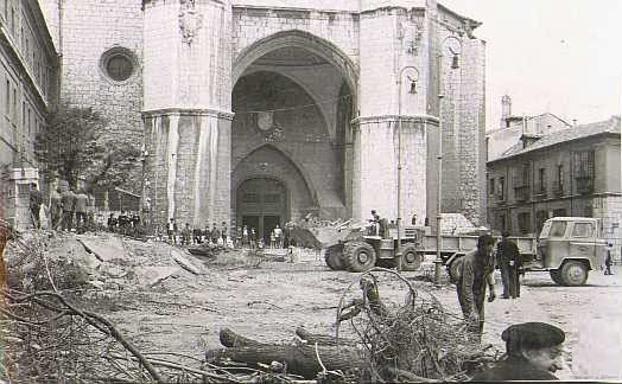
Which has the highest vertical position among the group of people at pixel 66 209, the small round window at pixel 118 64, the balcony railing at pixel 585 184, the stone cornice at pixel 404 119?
the small round window at pixel 118 64

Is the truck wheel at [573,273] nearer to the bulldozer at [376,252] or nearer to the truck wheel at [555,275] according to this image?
the truck wheel at [555,275]

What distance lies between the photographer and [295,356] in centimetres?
500

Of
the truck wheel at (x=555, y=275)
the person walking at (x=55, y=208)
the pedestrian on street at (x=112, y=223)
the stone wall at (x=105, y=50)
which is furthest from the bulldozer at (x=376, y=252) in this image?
the stone wall at (x=105, y=50)

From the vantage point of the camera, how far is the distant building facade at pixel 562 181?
5.46 metres

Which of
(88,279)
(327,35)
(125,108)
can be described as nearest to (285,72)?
(327,35)

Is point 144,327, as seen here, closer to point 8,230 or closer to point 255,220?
point 8,230

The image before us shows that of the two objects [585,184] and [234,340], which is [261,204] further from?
[234,340]

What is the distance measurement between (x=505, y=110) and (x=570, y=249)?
3.76ft

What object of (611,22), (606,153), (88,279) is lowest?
(88,279)

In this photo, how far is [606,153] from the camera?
546 cm

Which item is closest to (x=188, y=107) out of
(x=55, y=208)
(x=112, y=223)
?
(x=112, y=223)

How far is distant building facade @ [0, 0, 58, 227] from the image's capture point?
18.7 feet

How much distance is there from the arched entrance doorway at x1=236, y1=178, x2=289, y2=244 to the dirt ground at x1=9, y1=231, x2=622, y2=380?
889 centimetres

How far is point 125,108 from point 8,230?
11513 mm
